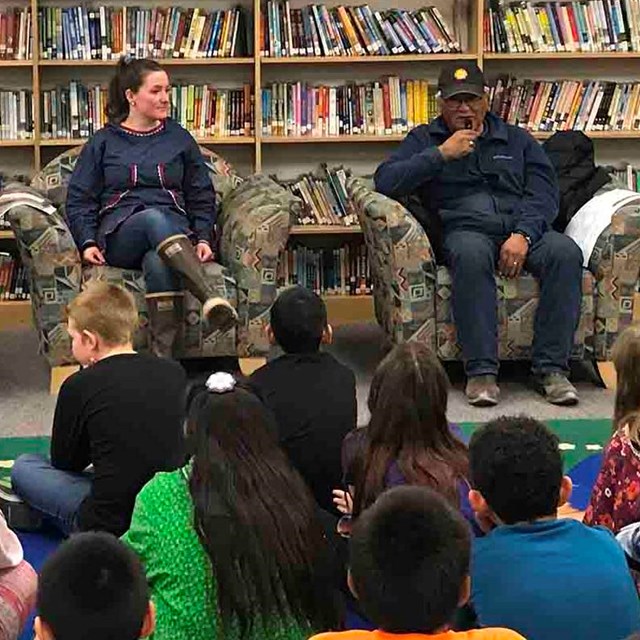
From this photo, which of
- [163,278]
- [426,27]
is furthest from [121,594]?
[426,27]

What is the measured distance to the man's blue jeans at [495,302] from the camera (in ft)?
14.9

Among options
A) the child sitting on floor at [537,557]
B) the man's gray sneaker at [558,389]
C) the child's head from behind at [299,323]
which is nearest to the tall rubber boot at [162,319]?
the man's gray sneaker at [558,389]

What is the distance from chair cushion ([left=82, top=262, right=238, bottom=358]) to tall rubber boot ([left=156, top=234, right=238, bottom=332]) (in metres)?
0.09

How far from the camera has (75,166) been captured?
4965mm

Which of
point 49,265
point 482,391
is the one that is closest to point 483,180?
point 482,391

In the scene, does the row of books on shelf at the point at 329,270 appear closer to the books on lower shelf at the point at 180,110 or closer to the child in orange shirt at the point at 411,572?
the books on lower shelf at the point at 180,110

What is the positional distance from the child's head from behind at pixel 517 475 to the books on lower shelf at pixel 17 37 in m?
3.97

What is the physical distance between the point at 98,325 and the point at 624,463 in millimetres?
1296

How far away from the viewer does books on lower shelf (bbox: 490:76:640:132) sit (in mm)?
5676

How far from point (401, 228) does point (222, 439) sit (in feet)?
8.15

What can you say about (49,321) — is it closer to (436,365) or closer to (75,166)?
(75,166)

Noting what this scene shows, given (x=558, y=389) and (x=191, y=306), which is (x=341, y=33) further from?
(x=558, y=389)

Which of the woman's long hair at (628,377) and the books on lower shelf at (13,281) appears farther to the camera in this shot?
the books on lower shelf at (13,281)

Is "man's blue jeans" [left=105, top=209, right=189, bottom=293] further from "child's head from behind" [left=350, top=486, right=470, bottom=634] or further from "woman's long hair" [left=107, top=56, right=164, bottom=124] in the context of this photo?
"child's head from behind" [left=350, top=486, right=470, bottom=634]
